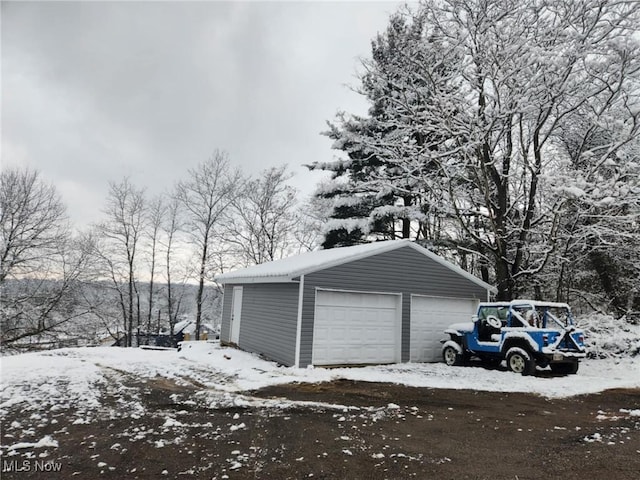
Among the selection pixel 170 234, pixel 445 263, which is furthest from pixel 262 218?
pixel 445 263

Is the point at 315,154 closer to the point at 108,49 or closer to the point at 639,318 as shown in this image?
the point at 108,49

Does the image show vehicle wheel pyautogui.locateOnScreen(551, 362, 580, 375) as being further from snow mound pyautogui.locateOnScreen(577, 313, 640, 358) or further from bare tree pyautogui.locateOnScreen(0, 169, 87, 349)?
bare tree pyautogui.locateOnScreen(0, 169, 87, 349)

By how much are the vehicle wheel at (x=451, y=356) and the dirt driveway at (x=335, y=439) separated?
3.63 m

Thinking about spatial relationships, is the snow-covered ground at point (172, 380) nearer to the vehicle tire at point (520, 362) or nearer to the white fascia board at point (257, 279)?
the vehicle tire at point (520, 362)

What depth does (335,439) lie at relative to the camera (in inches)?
178

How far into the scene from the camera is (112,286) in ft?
86.2

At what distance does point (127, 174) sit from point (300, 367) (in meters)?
22.8

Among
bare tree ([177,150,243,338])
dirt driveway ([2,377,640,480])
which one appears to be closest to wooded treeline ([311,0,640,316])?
dirt driveway ([2,377,640,480])

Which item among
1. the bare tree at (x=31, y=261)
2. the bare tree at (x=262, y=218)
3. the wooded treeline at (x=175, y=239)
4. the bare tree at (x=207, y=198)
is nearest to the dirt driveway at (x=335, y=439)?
the bare tree at (x=31, y=261)

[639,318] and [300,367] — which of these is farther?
[639,318]

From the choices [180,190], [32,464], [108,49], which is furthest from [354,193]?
[32,464]

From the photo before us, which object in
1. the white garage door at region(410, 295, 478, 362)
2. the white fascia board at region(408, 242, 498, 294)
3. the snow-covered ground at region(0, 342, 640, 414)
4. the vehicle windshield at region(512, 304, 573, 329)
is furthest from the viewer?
the white fascia board at region(408, 242, 498, 294)

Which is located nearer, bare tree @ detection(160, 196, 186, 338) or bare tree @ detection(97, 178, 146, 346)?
bare tree @ detection(97, 178, 146, 346)

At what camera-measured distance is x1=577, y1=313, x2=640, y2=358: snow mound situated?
10898 millimetres
